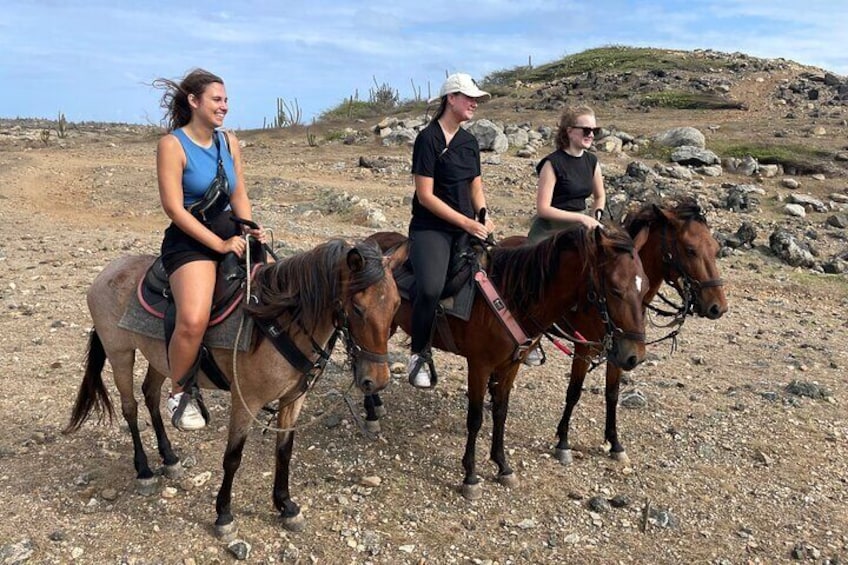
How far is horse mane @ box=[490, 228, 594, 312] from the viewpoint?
399 centimetres

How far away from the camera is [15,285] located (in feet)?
27.3

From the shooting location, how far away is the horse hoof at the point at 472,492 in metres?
4.34

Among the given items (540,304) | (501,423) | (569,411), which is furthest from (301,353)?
(569,411)

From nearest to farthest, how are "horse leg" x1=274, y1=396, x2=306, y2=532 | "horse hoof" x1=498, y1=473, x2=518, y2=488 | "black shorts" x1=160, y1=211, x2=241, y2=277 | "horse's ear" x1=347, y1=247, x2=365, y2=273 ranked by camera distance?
1. "horse's ear" x1=347, y1=247, x2=365, y2=273
2. "black shorts" x1=160, y1=211, x2=241, y2=277
3. "horse leg" x1=274, y1=396, x2=306, y2=532
4. "horse hoof" x1=498, y1=473, x2=518, y2=488

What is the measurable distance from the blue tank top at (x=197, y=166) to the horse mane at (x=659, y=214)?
2923 mm

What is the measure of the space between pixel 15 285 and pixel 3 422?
408 centimetres

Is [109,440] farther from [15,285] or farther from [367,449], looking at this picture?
[15,285]

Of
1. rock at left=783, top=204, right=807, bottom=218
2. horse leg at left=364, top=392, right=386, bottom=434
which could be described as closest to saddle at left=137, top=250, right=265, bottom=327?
horse leg at left=364, top=392, right=386, bottom=434

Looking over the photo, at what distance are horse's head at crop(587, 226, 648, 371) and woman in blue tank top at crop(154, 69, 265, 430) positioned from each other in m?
2.12

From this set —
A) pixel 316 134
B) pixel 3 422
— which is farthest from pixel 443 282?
pixel 316 134

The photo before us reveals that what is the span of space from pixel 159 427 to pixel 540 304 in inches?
109

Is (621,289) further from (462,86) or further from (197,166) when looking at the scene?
(197,166)

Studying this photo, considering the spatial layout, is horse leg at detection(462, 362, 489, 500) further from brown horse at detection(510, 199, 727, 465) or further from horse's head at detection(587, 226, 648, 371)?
horse's head at detection(587, 226, 648, 371)

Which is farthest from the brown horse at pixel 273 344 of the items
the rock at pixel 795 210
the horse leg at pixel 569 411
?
the rock at pixel 795 210
